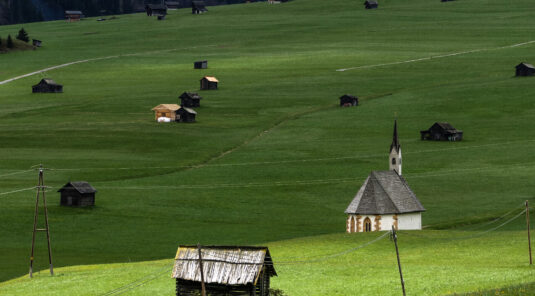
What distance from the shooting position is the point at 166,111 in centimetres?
14588

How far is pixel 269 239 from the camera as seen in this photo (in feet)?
278

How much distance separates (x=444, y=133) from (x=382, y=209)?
45063mm

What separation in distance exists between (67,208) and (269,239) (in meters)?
23.5

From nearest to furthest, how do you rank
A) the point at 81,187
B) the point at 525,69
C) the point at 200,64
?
the point at 81,187 < the point at 525,69 < the point at 200,64

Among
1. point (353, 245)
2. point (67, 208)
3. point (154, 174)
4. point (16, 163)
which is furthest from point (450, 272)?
point (16, 163)

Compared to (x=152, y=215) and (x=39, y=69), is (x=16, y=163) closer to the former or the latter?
(x=152, y=215)

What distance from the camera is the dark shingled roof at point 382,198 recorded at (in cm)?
8750

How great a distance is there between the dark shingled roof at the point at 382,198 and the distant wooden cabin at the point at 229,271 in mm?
36250

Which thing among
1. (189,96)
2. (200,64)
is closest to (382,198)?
(189,96)

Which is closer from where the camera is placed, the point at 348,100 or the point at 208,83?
the point at 348,100

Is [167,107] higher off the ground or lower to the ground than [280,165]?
higher

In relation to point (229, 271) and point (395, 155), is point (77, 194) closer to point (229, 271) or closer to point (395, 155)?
point (395, 155)

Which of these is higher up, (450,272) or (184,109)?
(184,109)

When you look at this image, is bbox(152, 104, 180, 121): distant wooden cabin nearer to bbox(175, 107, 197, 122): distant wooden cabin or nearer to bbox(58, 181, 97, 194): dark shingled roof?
bbox(175, 107, 197, 122): distant wooden cabin
